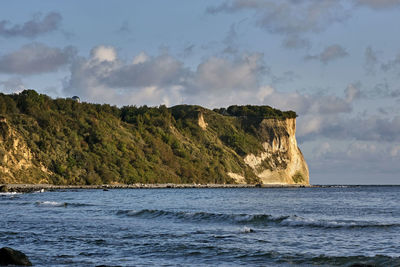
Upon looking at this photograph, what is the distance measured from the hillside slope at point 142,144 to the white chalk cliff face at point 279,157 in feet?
1.00

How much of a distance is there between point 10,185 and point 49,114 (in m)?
31.3

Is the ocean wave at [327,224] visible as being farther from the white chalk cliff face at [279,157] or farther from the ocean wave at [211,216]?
the white chalk cliff face at [279,157]

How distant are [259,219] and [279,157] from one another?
130 m

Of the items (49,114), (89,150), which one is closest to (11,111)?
(49,114)

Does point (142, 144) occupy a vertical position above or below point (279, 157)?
above

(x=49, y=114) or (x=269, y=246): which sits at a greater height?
(x=49, y=114)

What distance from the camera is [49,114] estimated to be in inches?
4483

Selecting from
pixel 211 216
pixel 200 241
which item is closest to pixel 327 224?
pixel 211 216

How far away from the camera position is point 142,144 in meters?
130

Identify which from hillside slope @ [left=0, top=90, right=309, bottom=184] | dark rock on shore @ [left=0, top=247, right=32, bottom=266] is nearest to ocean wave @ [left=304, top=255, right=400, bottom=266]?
dark rock on shore @ [left=0, top=247, right=32, bottom=266]

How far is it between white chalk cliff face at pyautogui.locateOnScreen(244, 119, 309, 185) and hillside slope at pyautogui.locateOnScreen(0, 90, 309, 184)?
1.00 feet

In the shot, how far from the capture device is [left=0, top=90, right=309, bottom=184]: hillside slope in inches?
3954

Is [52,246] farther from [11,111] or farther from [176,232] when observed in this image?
[11,111]

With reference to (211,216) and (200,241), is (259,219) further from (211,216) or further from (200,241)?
(200,241)
